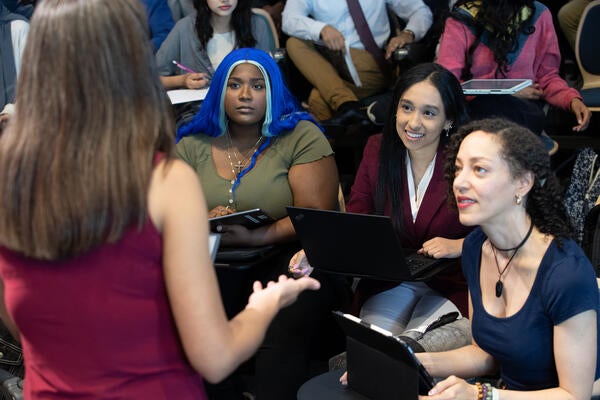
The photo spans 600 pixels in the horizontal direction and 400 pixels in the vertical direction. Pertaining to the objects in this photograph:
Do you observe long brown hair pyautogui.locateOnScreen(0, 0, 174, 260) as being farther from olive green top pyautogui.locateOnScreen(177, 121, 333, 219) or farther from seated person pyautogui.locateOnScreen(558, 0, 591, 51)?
seated person pyautogui.locateOnScreen(558, 0, 591, 51)

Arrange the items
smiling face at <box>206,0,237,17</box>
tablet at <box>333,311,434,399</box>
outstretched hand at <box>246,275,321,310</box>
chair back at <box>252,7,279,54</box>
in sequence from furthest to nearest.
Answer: chair back at <box>252,7,279,54</box>
smiling face at <box>206,0,237,17</box>
tablet at <box>333,311,434,399</box>
outstretched hand at <box>246,275,321,310</box>

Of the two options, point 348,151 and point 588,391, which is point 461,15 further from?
point 588,391

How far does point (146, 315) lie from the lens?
123cm

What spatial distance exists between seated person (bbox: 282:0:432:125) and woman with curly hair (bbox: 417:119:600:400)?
208 centimetres

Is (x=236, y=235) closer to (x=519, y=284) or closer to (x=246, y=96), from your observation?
(x=246, y=96)

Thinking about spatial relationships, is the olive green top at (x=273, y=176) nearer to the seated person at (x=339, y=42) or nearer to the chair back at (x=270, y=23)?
the seated person at (x=339, y=42)

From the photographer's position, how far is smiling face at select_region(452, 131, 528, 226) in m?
1.97

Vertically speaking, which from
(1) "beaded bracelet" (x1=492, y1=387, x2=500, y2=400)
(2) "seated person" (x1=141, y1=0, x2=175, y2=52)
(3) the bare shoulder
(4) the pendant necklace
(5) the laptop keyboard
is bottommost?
(1) "beaded bracelet" (x1=492, y1=387, x2=500, y2=400)

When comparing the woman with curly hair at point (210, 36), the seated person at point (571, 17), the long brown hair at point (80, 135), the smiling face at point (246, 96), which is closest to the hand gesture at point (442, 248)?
the smiling face at point (246, 96)

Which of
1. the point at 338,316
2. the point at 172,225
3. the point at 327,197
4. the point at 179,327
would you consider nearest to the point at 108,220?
the point at 172,225

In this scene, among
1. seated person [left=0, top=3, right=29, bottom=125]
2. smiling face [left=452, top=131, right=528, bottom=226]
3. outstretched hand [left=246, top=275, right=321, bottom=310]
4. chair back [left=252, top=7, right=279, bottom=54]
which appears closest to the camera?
outstretched hand [left=246, top=275, right=321, bottom=310]

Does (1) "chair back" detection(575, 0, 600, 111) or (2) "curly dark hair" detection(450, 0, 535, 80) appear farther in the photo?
(1) "chair back" detection(575, 0, 600, 111)

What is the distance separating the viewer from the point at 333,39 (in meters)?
4.11

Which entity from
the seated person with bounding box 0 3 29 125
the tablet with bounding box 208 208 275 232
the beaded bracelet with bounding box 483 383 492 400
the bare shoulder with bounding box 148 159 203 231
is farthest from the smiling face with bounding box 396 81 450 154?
the seated person with bounding box 0 3 29 125
